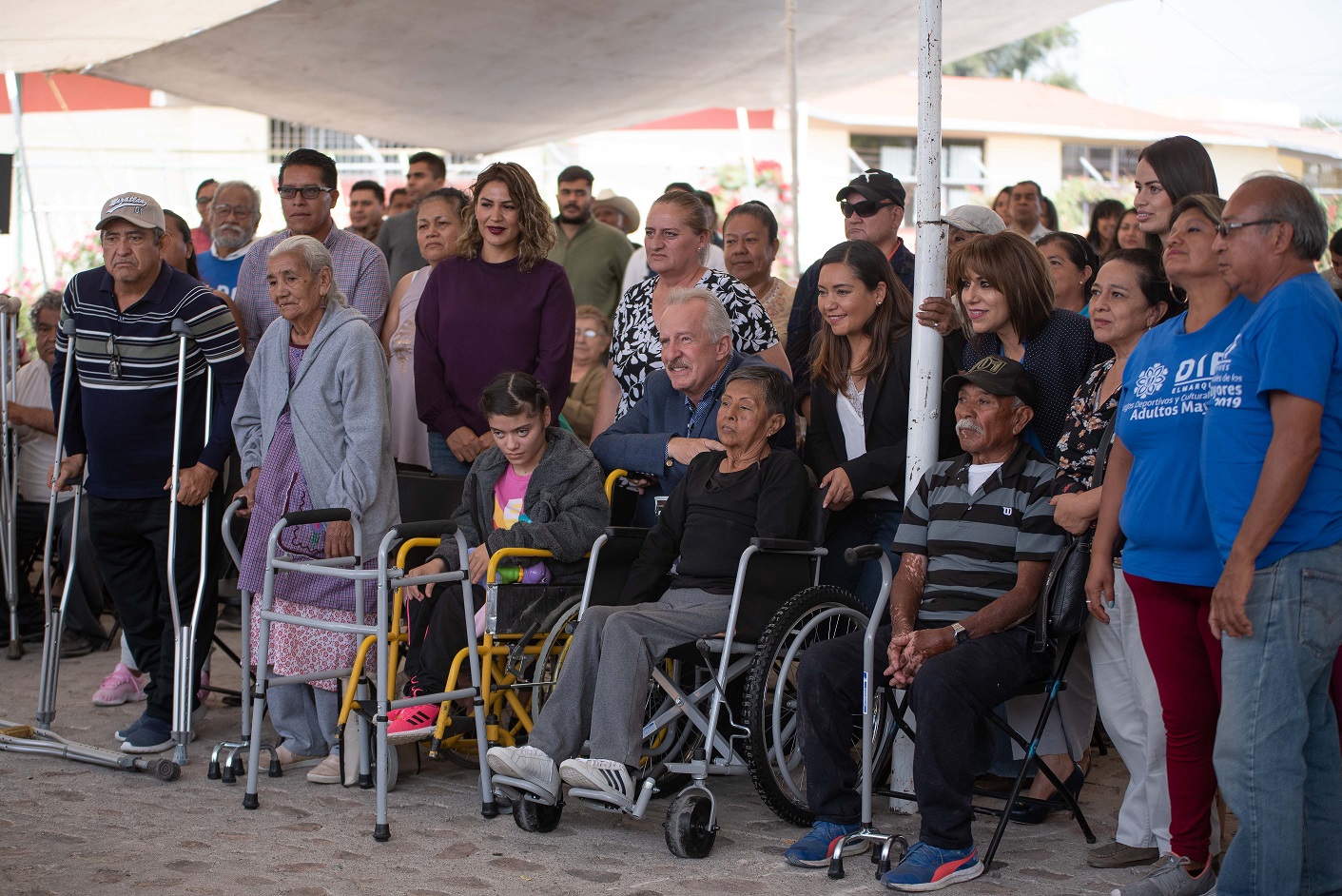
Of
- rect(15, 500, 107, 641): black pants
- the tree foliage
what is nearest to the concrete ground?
rect(15, 500, 107, 641): black pants

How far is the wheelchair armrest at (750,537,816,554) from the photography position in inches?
149

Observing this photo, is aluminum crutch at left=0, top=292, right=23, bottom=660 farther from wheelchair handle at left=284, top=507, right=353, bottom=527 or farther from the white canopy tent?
wheelchair handle at left=284, top=507, right=353, bottom=527

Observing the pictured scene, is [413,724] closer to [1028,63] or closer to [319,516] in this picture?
[319,516]

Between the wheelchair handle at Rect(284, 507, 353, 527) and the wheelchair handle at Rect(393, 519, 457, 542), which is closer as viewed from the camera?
the wheelchair handle at Rect(393, 519, 457, 542)

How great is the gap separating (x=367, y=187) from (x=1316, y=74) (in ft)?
18.0

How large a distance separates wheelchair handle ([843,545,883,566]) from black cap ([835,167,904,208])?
195cm

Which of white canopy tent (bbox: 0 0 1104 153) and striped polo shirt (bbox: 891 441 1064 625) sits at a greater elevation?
white canopy tent (bbox: 0 0 1104 153)

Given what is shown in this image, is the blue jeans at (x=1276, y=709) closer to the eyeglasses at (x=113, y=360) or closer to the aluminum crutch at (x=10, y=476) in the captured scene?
the eyeglasses at (x=113, y=360)

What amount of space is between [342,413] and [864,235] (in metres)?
2.21

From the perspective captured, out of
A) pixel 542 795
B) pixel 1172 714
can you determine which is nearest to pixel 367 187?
pixel 542 795

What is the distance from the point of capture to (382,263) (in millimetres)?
A: 5445

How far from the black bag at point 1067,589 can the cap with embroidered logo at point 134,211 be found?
3.44 meters

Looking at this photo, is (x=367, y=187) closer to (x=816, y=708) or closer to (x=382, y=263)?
(x=382, y=263)

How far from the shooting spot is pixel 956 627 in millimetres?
3643
